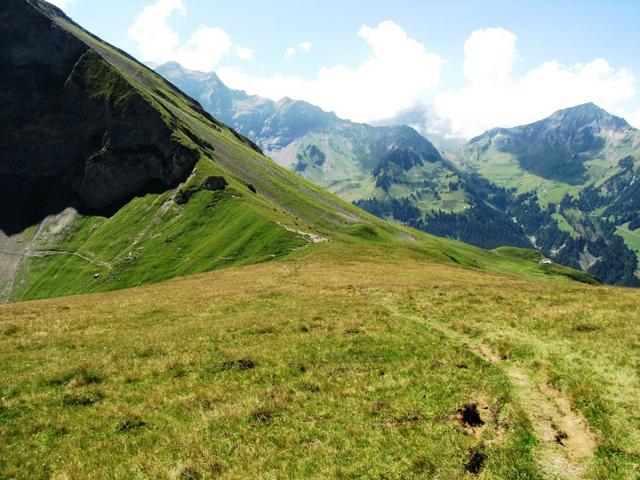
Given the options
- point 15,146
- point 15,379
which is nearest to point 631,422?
point 15,379

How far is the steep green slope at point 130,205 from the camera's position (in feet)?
398

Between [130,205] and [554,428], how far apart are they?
16779cm

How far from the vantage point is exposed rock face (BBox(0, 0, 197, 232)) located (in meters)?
167

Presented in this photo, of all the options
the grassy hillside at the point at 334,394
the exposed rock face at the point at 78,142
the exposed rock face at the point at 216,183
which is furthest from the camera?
the exposed rock face at the point at 78,142

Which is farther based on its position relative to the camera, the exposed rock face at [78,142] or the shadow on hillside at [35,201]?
the exposed rock face at [78,142]

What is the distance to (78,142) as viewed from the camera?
608 ft

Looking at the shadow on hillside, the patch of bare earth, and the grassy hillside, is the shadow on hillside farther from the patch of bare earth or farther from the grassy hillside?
the patch of bare earth

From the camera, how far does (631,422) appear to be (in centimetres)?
1409

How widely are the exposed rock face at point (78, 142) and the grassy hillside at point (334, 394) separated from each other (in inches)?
5527

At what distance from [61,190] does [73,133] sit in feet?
86.2

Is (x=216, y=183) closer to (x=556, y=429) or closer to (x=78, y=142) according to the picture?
(x=78, y=142)

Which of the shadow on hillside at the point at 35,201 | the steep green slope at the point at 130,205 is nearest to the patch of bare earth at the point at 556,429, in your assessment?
the steep green slope at the point at 130,205

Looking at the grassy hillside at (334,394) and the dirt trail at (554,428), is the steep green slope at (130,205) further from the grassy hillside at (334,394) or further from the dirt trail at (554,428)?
the dirt trail at (554,428)

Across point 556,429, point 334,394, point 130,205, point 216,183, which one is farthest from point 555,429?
point 130,205
